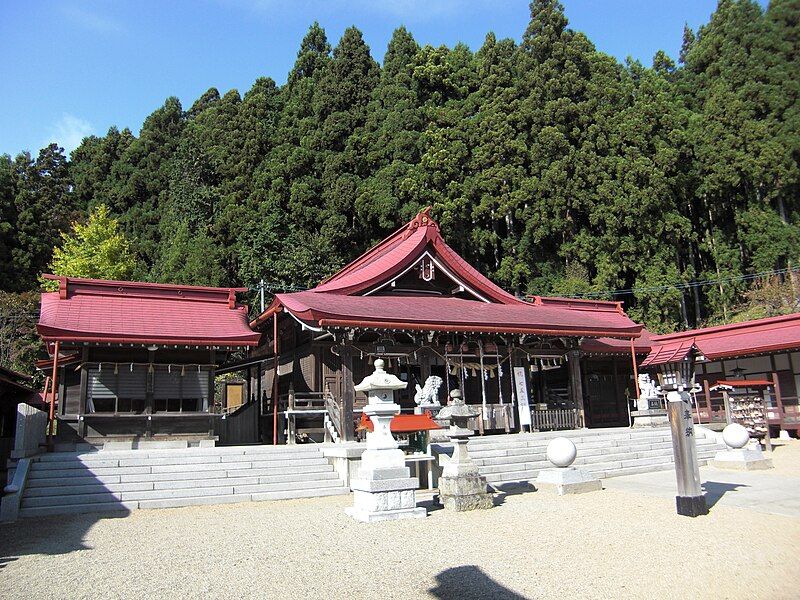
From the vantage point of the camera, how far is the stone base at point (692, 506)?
833cm

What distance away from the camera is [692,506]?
8328 mm

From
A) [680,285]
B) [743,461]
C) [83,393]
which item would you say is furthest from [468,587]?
[680,285]

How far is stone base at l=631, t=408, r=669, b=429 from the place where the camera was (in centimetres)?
1786

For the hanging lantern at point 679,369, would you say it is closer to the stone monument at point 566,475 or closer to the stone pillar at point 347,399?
the stone monument at point 566,475

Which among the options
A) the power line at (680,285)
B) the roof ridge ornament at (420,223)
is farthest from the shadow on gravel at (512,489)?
the power line at (680,285)

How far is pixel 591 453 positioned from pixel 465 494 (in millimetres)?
5746

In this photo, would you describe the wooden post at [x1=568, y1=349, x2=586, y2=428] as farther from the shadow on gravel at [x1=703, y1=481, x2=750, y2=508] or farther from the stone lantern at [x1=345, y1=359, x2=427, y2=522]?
the stone lantern at [x1=345, y1=359, x2=427, y2=522]

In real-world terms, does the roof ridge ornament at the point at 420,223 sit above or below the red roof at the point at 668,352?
above

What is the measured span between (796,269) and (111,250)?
34.4 m

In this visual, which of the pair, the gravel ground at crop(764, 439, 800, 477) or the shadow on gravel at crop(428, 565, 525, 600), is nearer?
the shadow on gravel at crop(428, 565, 525, 600)

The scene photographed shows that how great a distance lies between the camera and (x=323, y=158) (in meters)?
35.4

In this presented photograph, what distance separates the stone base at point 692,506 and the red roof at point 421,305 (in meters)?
7.86

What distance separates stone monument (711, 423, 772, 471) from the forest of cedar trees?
56.9 ft

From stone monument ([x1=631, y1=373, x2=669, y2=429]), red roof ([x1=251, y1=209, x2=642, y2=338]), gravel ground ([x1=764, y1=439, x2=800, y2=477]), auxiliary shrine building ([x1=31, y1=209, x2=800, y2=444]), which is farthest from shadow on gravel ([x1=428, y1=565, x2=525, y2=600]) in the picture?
stone monument ([x1=631, y1=373, x2=669, y2=429])
